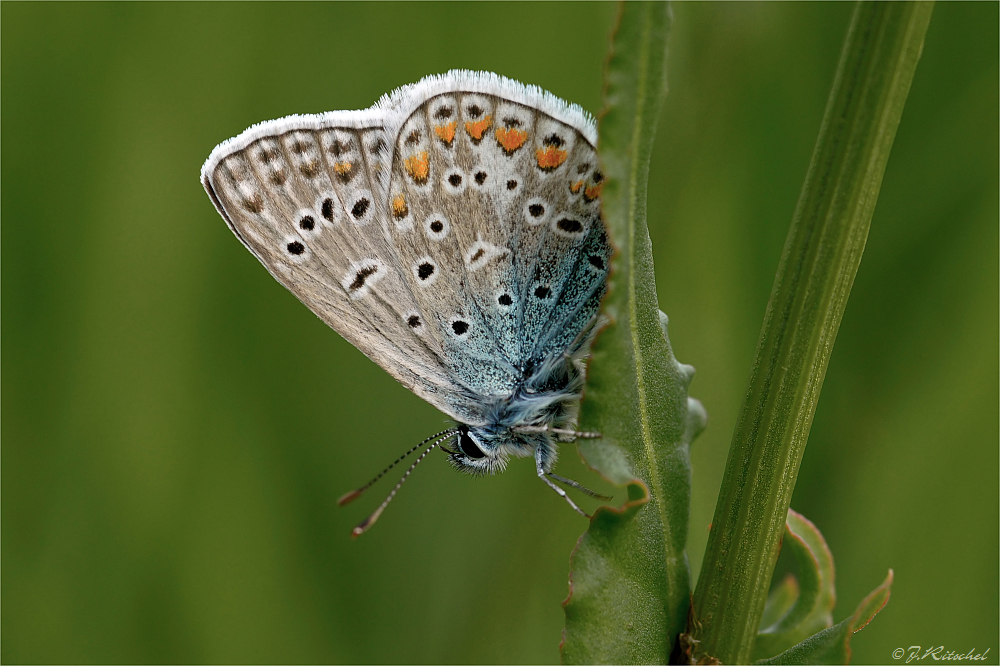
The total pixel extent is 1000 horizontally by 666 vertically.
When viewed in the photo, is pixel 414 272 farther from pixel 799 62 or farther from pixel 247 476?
pixel 799 62

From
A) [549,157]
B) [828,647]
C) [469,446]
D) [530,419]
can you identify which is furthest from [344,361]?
[828,647]

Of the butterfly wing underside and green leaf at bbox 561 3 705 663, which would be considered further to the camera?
the butterfly wing underside

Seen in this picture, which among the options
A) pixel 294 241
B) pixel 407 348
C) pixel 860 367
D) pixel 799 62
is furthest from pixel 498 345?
pixel 799 62

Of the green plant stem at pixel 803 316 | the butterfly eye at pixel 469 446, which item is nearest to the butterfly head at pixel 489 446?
the butterfly eye at pixel 469 446

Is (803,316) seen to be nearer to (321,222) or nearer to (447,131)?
(447,131)

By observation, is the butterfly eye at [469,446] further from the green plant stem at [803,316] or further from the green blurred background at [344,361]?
the green plant stem at [803,316]

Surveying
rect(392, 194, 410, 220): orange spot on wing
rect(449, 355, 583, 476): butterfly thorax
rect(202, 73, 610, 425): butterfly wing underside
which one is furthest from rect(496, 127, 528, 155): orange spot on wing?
rect(449, 355, 583, 476): butterfly thorax

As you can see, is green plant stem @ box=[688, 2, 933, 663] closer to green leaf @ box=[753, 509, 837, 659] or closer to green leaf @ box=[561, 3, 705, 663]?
green leaf @ box=[561, 3, 705, 663]
